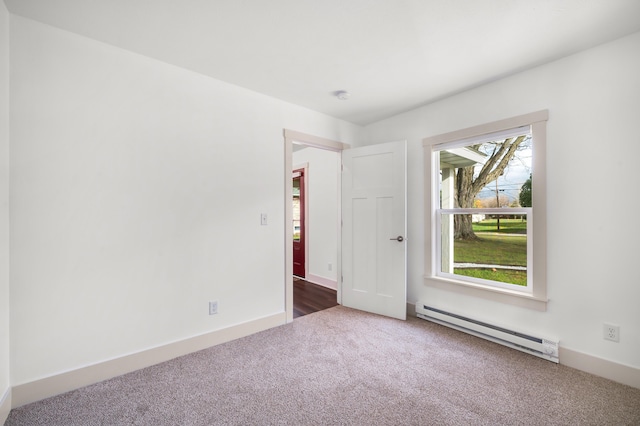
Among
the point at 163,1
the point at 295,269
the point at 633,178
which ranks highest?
the point at 163,1

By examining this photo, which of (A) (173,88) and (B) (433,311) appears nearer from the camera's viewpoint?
(A) (173,88)

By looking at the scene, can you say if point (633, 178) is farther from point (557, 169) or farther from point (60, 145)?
point (60, 145)

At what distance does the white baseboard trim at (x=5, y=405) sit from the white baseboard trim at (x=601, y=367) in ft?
12.2

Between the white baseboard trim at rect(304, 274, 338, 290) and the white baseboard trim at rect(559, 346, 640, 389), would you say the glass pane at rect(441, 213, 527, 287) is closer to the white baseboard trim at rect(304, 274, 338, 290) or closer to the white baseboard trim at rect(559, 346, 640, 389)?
the white baseboard trim at rect(559, 346, 640, 389)

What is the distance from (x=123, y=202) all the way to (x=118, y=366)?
47.4 inches

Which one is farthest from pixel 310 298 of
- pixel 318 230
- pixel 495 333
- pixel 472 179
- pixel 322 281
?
pixel 472 179

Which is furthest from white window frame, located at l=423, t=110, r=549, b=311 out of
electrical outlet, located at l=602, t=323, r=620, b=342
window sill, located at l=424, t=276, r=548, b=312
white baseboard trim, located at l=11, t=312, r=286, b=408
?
white baseboard trim, located at l=11, t=312, r=286, b=408

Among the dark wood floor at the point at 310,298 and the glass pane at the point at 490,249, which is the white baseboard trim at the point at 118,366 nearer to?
the dark wood floor at the point at 310,298

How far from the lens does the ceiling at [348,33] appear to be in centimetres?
164

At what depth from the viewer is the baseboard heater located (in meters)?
2.18

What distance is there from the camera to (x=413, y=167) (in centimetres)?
323

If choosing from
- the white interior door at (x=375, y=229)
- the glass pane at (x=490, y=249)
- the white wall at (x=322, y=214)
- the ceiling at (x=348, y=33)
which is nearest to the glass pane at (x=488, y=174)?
the glass pane at (x=490, y=249)

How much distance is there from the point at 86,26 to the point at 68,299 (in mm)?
1829

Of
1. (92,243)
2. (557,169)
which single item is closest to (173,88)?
(92,243)
